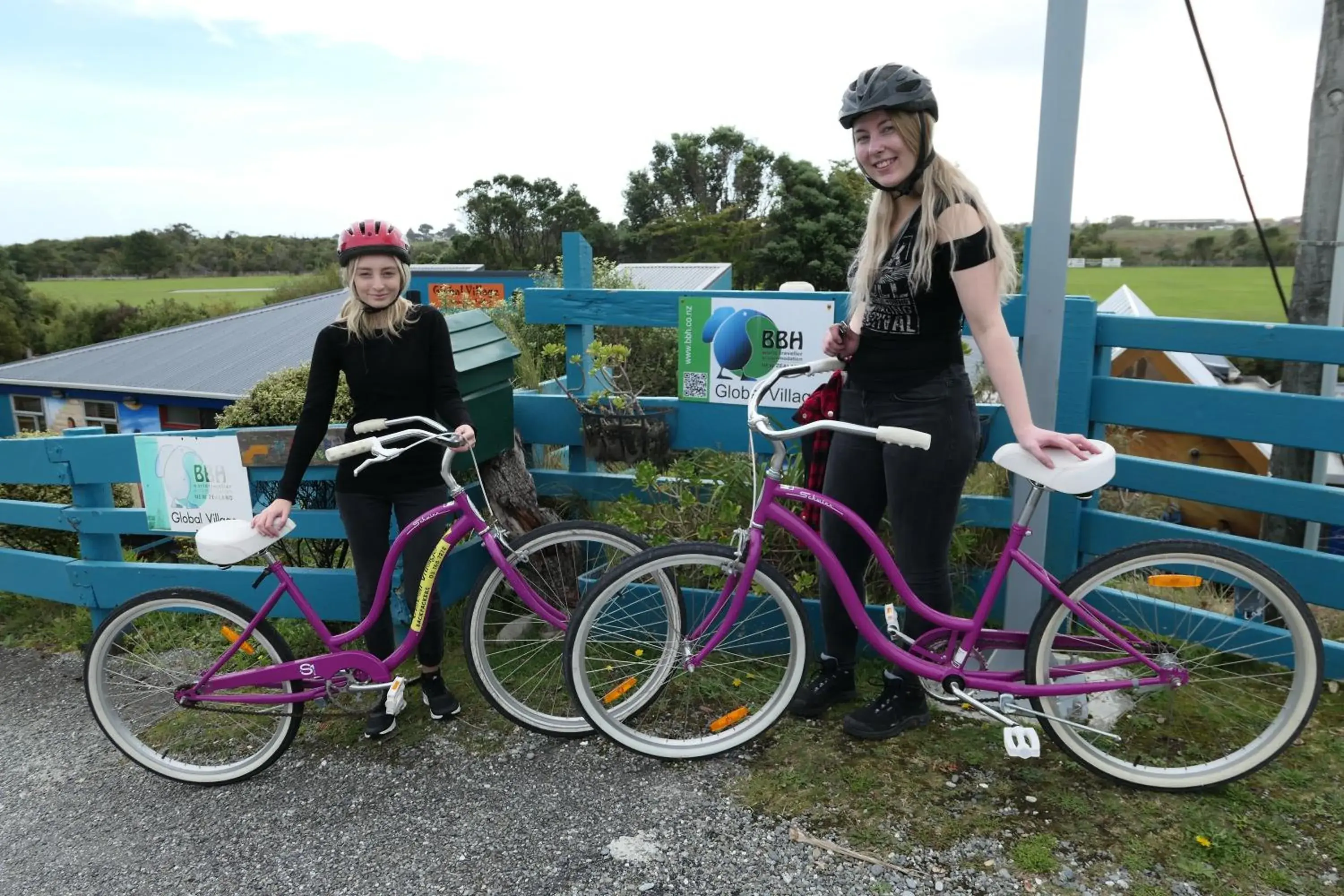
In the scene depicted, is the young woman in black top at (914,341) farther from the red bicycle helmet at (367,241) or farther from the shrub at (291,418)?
the shrub at (291,418)

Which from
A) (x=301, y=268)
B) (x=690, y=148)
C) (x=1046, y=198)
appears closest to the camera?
(x=1046, y=198)

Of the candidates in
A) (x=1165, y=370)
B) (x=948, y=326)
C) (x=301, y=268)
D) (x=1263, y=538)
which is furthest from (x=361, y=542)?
(x=301, y=268)

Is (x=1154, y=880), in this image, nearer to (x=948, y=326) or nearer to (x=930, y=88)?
(x=948, y=326)

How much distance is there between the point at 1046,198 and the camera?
2.84 metres

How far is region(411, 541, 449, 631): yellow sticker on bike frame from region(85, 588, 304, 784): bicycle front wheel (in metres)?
0.47

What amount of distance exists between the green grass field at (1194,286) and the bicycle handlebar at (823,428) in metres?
45.2

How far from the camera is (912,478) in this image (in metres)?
2.59

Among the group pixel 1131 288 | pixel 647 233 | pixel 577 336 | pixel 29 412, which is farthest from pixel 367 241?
pixel 647 233

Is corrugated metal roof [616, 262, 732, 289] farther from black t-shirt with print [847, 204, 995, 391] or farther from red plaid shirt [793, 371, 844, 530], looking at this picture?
black t-shirt with print [847, 204, 995, 391]

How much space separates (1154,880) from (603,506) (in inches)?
105

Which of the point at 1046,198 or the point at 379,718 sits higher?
the point at 1046,198

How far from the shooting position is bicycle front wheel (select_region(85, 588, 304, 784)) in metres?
3.01

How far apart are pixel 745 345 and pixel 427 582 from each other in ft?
5.21

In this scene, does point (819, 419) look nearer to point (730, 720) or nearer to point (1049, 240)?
point (1049, 240)
